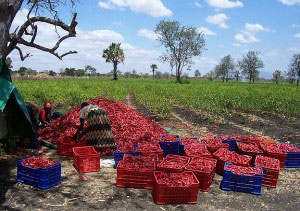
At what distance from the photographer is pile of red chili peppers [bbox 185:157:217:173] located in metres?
5.37

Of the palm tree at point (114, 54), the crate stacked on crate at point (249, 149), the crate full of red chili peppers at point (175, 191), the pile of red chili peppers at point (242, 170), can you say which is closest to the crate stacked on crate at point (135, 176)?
the crate full of red chili peppers at point (175, 191)

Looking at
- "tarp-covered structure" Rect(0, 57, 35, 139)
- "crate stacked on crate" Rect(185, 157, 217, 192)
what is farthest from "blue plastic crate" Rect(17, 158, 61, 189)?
"crate stacked on crate" Rect(185, 157, 217, 192)

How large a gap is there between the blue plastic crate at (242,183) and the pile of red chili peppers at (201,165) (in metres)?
0.31

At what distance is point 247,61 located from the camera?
90.6 metres

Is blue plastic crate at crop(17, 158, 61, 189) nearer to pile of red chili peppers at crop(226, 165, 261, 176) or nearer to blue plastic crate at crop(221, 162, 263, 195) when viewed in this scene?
blue plastic crate at crop(221, 162, 263, 195)

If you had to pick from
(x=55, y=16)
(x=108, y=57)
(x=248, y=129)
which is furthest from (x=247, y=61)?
(x=55, y=16)

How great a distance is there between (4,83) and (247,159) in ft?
16.5

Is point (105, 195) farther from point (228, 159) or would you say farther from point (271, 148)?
point (271, 148)

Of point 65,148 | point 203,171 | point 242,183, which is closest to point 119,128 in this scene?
point 65,148

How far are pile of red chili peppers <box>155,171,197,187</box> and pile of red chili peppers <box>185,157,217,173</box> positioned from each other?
264 millimetres

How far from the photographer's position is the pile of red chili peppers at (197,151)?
6.36 m

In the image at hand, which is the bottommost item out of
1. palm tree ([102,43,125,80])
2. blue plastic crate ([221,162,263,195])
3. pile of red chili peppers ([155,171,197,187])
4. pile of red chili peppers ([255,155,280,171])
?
blue plastic crate ([221,162,263,195])

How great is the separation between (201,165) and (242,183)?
804 millimetres

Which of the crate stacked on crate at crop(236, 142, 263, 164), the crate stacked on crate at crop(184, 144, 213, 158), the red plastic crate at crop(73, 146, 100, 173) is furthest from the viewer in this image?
the crate stacked on crate at crop(236, 142, 263, 164)
